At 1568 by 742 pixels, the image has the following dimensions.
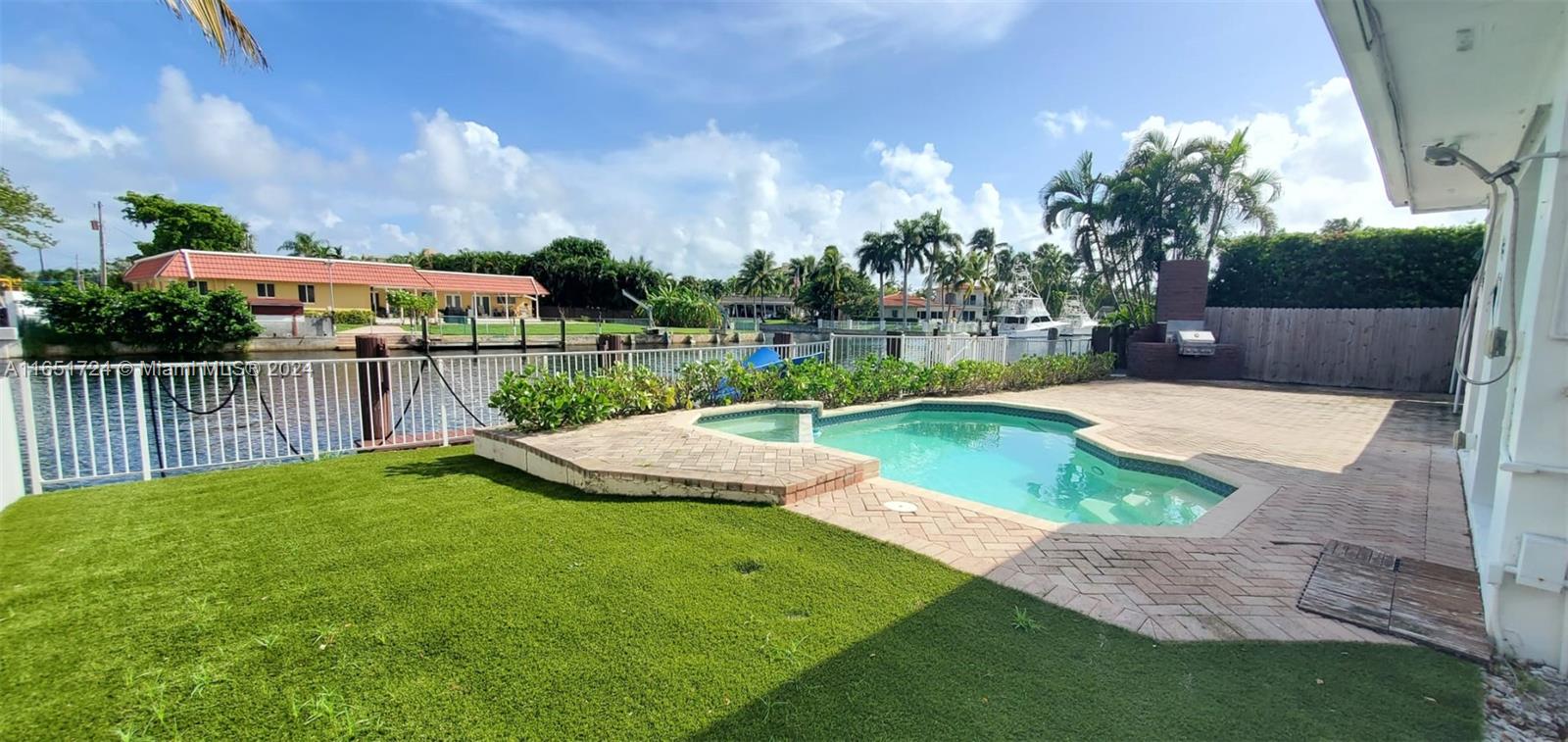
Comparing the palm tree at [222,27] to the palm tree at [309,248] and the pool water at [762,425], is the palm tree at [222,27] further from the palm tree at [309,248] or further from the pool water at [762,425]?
the palm tree at [309,248]

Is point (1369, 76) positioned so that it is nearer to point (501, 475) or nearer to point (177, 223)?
point (501, 475)

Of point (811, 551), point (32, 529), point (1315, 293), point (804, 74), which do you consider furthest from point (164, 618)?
point (1315, 293)

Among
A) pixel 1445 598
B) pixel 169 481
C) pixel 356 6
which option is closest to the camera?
pixel 1445 598

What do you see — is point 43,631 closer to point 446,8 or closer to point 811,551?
point 811,551

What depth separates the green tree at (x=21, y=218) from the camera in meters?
21.2

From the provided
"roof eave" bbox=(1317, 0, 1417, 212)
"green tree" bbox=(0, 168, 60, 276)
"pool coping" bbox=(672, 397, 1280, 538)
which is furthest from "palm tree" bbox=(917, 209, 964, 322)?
"green tree" bbox=(0, 168, 60, 276)

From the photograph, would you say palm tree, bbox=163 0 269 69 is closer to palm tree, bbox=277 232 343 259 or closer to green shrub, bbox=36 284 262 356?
green shrub, bbox=36 284 262 356

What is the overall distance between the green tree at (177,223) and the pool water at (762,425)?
4981 centimetres

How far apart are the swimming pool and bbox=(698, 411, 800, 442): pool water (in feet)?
0.07

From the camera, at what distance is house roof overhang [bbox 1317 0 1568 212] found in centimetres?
247

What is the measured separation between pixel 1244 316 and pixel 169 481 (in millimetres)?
17317

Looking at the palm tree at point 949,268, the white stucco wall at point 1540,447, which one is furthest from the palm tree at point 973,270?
the white stucco wall at point 1540,447

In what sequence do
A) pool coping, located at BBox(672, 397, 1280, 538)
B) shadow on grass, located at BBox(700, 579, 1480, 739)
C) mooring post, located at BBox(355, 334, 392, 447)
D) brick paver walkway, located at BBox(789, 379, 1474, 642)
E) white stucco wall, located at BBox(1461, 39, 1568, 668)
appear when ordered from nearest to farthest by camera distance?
shadow on grass, located at BBox(700, 579, 1480, 739), white stucco wall, located at BBox(1461, 39, 1568, 668), brick paver walkway, located at BBox(789, 379, 1474, 642), pool coping, located at BBox(672, 397, 1280, 538), mooring post, located at BBox(355, 334, 392, 447)

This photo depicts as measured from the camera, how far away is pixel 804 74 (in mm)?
11391
